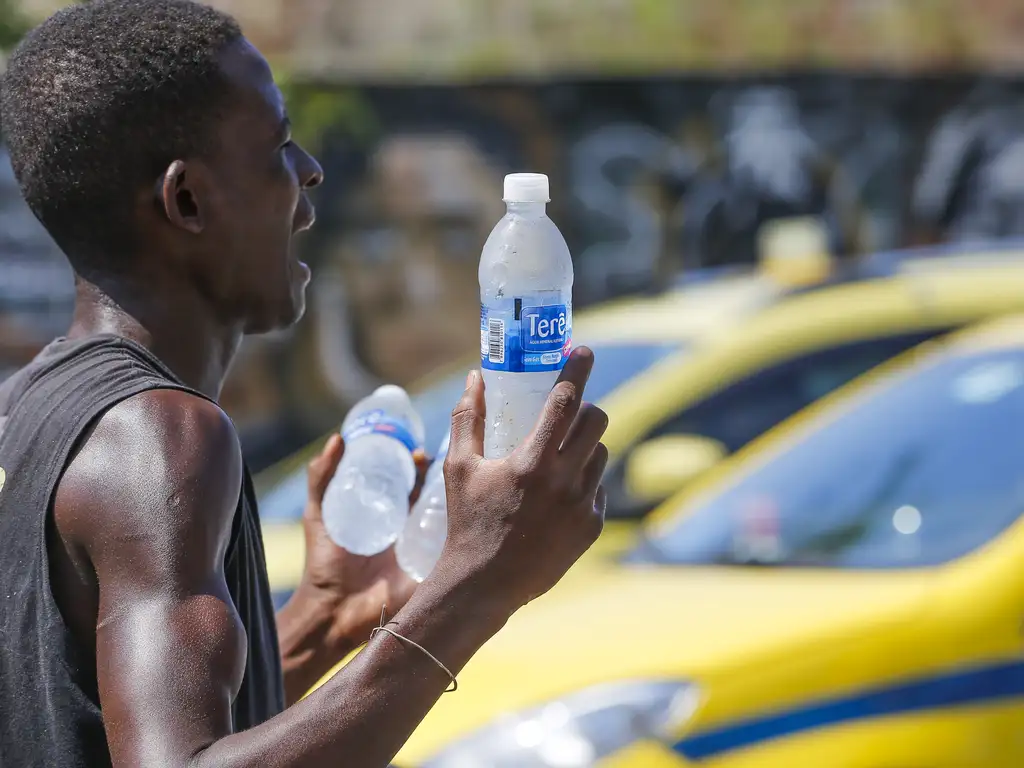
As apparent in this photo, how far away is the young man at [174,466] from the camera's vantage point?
5.28ft

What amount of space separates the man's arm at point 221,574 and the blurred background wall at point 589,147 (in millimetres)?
10225

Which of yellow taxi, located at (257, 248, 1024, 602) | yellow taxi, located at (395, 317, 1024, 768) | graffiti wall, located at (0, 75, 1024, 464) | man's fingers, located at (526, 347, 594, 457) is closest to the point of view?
man's fingers, located at (526, 347, 594, 457)

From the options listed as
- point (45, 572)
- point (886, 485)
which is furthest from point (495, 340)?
point (886, 485)

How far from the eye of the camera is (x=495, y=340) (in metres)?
1.89

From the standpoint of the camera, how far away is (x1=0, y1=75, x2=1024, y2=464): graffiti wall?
12445mm

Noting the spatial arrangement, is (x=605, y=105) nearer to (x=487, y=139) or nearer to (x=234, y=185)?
(x=487, y=139)

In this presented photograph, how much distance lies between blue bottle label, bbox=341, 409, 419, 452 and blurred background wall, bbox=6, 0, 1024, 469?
31.2 feet

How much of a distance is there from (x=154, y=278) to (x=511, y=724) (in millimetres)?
1822

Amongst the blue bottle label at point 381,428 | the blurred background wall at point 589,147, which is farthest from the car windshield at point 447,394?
the blurred background wall at point 589,147

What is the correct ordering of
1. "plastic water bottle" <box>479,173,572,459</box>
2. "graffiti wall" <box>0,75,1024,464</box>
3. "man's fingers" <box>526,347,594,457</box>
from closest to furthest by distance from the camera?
1. "man's fingers" <box>526,347,594,457</box>
2. "plastic water bottle" <box>479,173,572,459</box>
3. "graffiti wall" <box>0,75,1024,464</box>

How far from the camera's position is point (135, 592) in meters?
1.62

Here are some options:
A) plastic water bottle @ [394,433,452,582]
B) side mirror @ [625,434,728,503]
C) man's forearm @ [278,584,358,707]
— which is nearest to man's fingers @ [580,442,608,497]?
plastic water bottle @ [394,433,452,582]

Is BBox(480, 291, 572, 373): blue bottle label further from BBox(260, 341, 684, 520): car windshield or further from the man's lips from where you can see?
BBox(260, 341, 684, 520): car windshield

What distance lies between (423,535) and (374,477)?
0.16 m
